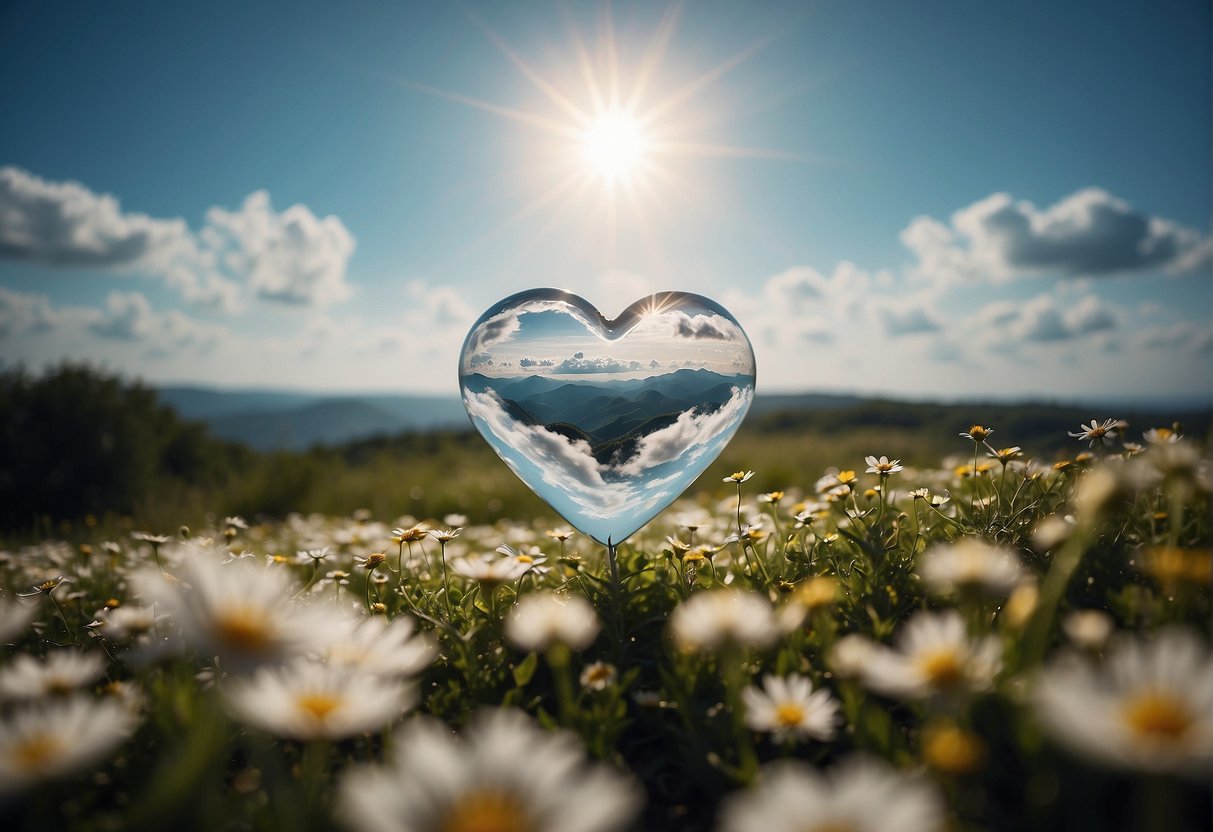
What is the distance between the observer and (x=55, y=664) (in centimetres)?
160

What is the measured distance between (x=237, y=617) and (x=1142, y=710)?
57.3 inches

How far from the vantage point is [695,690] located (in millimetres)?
2057

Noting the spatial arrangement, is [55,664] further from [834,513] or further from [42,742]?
[834,513]

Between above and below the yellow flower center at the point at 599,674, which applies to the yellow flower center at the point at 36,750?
above

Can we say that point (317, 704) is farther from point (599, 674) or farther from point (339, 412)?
point (339, 412)

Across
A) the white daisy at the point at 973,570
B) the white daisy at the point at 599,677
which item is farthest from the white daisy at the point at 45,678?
the white daisy at the point at 973,570

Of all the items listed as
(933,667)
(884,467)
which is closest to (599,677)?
(933,667)

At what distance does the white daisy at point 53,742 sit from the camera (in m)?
1.12

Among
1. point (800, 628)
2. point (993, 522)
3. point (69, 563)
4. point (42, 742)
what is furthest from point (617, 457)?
point (69, 563)

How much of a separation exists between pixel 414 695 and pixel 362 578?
1690 millimetres

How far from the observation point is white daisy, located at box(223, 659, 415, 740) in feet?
4.07

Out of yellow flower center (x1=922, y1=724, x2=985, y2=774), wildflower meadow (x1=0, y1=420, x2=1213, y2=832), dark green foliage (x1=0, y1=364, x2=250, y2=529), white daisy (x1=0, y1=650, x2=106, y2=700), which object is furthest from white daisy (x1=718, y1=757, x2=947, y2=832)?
dark green foliage (x1=0, y1=364, x2=250, y2=529)

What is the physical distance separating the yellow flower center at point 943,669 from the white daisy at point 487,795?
0.60m

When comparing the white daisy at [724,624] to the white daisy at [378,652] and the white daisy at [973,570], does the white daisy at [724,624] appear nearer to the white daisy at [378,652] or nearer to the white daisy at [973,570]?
the white daisy at [973,570]
